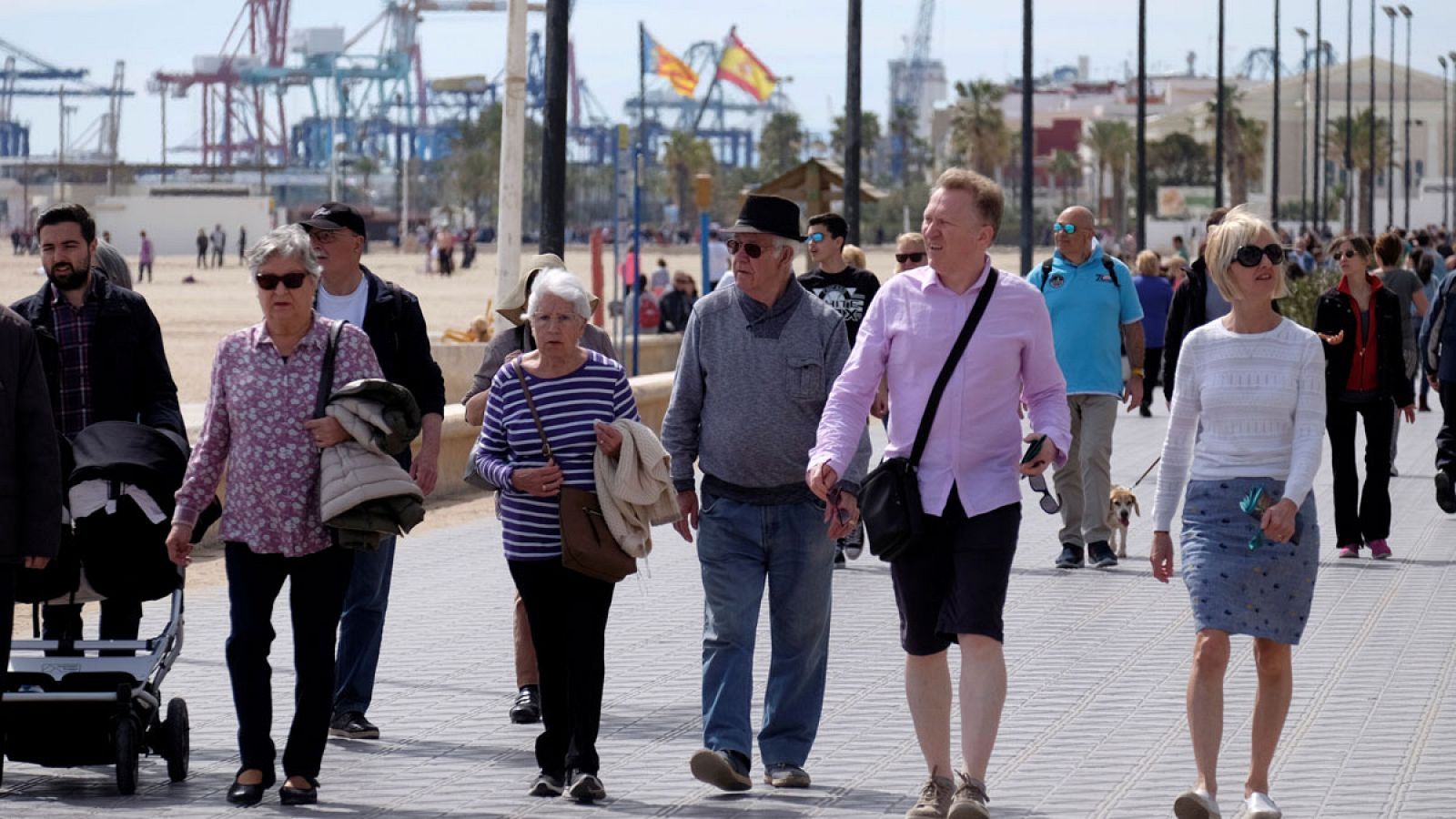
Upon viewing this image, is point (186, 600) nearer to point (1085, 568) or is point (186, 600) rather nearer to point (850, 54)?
point (1085, 568)

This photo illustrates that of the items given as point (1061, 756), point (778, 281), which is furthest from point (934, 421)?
point (1061, 756)

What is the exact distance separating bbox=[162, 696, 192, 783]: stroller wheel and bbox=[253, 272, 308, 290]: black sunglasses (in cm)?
125

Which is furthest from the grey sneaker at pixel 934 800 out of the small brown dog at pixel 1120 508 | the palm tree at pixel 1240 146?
the palm tree at pixel 1240 146

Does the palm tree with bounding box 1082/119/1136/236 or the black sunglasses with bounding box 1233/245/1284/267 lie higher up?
the palm tree with bounding box 1082/119/1136/236

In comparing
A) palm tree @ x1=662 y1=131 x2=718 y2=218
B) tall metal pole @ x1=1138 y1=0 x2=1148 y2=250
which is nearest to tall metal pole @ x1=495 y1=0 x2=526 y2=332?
tall metal pole @ x1=1138 y1=0 x2=1148 y2=250

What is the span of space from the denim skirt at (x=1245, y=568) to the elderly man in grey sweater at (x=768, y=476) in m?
1.09

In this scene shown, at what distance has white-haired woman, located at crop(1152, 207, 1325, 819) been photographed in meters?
6.14

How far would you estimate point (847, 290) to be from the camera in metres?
11.3

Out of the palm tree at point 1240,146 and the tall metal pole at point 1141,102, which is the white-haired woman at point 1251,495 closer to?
the tall metal pole at point 1141,102

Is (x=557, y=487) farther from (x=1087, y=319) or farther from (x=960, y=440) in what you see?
(x=1087, y=319)

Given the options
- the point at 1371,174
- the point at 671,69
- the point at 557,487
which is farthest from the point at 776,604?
the point at 1371,174

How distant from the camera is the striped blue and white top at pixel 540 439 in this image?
671 centimetres

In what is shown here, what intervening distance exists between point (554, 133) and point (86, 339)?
841 cm

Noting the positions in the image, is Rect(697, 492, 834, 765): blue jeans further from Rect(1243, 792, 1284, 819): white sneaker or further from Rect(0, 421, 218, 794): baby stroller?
Rect(0, 421, 218, 794): baby stroller
